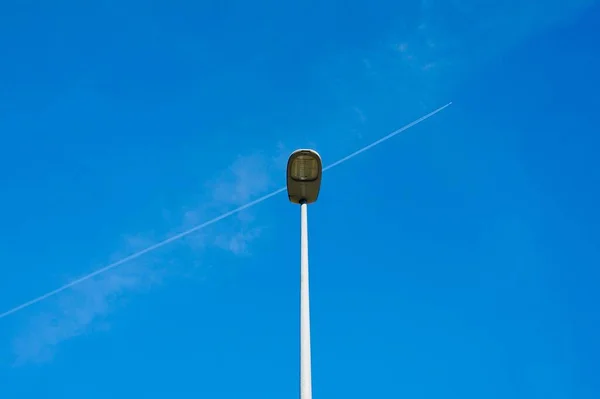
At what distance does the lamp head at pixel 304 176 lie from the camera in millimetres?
7754

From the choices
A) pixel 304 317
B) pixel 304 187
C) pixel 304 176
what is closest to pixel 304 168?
pixel 304 176

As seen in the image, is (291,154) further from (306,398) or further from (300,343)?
(306,398)

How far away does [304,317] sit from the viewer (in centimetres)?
675

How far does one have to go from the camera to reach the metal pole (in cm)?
608

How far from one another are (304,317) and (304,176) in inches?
81.8

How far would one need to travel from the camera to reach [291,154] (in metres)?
7.70

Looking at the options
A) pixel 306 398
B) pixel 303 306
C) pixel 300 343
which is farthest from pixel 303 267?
pixel 306 398

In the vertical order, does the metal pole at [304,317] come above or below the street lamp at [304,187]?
below

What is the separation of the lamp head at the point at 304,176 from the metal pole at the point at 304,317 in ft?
0.48

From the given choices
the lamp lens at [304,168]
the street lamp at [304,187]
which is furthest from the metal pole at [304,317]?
the lamp lens at [304,168]

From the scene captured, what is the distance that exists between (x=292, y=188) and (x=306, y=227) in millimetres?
591

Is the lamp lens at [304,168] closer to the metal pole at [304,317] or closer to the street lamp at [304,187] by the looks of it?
the street lamp at [304,187]

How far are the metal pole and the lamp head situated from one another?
147 millimetres

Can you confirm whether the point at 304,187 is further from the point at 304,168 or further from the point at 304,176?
the point at 304,168
